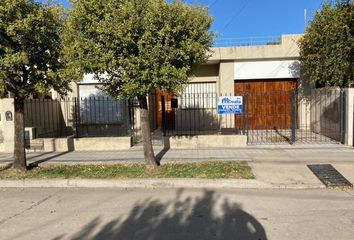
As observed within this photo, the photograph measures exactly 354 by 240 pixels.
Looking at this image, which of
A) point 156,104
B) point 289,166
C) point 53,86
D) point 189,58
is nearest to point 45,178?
point 53,86

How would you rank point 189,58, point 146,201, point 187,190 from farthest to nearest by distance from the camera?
point 189,58 → point 187,190 → point 146,201

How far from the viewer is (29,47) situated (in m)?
7.36

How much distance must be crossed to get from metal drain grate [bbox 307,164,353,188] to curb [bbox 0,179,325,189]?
30 centimetres

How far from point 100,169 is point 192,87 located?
9148 mm

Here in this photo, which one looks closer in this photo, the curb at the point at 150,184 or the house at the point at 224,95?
the curb at the point at 150,184

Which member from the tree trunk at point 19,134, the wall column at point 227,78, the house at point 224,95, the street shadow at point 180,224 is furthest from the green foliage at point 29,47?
the wall column at point 227,78

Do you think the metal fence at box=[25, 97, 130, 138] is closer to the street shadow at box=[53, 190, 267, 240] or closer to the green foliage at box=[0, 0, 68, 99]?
the green foliage at box=[0, 0, 68, 99]

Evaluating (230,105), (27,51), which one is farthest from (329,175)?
(27,51)

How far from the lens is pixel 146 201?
612cm

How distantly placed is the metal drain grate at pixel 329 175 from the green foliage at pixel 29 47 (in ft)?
21.3

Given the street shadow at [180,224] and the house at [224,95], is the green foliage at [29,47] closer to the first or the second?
the street shadow at [180,224]

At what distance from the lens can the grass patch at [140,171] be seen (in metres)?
7.60

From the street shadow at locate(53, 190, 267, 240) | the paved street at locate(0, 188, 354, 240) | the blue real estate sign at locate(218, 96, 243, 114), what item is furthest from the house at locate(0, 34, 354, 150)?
the street shadow at locate(53, 190, 267, 240)

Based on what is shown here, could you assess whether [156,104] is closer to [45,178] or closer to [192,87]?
[192,87]
